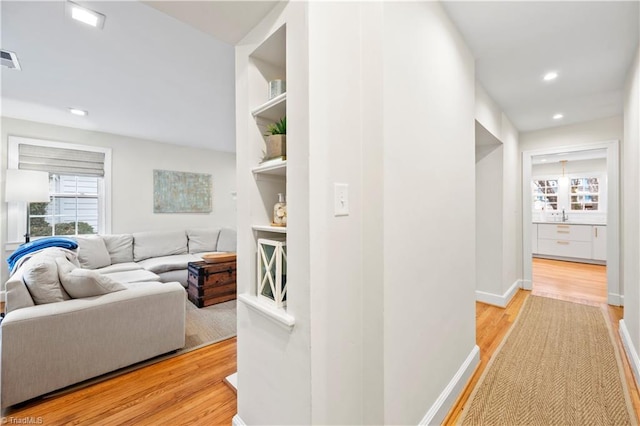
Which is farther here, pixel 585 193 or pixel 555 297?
pixel 585 193

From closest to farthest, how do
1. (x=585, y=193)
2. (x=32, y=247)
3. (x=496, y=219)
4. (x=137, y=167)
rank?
(x=32, y=247), (x=496, y=219), (x=137, y=167), (x=585, y=193)

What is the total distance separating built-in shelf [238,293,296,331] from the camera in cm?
111

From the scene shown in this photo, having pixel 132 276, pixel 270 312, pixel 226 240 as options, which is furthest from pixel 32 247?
pixel 270 312

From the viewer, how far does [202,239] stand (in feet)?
16.2

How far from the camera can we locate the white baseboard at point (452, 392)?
1.52m

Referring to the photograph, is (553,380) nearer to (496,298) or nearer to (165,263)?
(496,298)

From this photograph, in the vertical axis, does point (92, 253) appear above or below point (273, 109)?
below

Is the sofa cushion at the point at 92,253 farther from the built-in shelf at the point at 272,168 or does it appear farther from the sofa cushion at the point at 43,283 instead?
the built-in shelf at the point at 272,168

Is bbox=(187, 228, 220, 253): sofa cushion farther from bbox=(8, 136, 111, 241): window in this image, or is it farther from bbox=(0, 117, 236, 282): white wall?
bbox=(8, 136, 111, 241): window

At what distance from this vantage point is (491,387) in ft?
6.26

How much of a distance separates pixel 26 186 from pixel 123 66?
222cm

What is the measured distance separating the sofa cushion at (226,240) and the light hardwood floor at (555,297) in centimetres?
403

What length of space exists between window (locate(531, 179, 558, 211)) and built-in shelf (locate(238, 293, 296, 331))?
785 centimetres

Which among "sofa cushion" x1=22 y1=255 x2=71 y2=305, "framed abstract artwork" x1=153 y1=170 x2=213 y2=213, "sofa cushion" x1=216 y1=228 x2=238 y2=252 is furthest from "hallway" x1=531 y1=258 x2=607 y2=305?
"framed abstract artwork" x1=153 y1=170 x2=213 y2=213
